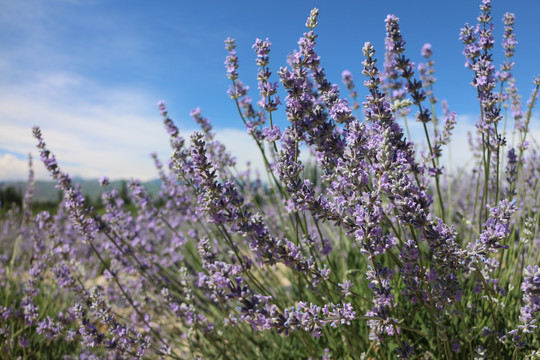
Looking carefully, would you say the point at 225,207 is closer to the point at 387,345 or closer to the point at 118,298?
the point at 387,345

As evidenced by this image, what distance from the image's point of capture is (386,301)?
1.54 meters

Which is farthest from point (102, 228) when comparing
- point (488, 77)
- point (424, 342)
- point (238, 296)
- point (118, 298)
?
point (488, 77)

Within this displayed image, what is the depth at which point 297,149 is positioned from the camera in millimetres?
1877

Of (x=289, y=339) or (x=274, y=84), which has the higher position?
(x=274, y=84)

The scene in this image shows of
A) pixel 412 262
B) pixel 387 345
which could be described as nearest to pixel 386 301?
pixel 412 262

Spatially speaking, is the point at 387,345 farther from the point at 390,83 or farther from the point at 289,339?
the point at 390,83

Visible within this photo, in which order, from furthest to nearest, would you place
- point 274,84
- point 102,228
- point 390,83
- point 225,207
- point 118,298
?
point 118,298 < point 390,83 < point 102,228 < point 274,84 < point 225,207

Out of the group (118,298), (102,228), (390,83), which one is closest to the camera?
(102,228)

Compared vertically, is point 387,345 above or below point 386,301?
below

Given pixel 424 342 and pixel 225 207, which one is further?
pixel 424 342

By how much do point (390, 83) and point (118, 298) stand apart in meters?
4.38

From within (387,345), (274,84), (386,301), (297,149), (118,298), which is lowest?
(118,298)

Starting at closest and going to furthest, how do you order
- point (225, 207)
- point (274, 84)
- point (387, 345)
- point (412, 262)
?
point (412, 262)
point (225, 207)
point (274, 84)
point (387, 345)

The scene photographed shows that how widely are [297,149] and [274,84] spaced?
46 centimetres
